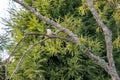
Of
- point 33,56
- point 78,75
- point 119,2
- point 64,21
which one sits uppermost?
point 119,2

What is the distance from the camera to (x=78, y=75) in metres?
6.15

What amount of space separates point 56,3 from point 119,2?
2585 mm

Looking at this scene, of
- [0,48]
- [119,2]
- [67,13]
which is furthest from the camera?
[0,48]

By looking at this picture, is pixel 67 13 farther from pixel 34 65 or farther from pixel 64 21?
pixel 34 65

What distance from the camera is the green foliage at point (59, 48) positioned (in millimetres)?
6027

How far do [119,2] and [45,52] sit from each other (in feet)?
7.83

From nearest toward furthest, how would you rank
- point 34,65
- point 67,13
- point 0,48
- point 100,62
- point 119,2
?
point 100,62 < point 119,2 < point 34,65 < point 67,13 < point 0,48

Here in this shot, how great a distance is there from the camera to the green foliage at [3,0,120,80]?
6027 mm

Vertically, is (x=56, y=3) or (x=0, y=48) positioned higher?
(x=56, y=3)

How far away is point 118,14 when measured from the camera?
4.12 meters

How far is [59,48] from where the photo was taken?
6023 mm

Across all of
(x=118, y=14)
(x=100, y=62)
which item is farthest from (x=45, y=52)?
(x=100, y=62)

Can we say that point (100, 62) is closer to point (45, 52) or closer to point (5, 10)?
point (45, 52)

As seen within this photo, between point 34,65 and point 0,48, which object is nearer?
point 34,65
